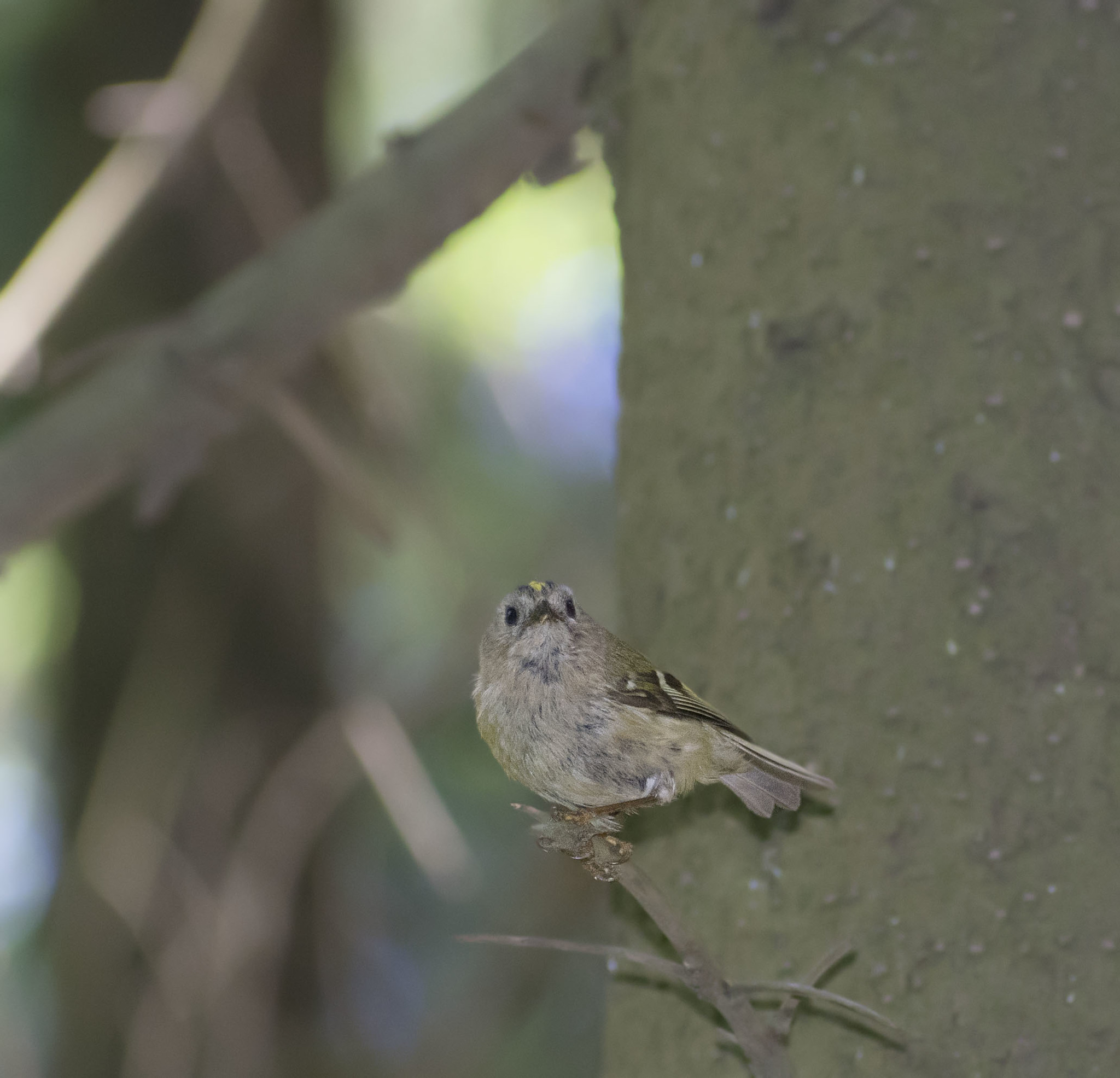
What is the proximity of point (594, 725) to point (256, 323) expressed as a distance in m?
2.15

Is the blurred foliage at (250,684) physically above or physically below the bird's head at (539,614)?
below

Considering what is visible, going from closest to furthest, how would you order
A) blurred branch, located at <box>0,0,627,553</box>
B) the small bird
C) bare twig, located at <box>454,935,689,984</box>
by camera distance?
bare twig, located at <box>454,935,689,984</box>, the small bird, blurred branch, located at <box>0,0,627,553</box>

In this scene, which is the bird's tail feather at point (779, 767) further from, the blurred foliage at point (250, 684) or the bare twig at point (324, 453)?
the blurred foliage at point (250, 684)

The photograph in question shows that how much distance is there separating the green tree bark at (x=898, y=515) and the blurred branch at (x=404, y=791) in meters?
1.80

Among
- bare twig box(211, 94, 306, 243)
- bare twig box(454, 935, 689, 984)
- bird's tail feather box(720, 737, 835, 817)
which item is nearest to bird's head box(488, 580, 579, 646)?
bird's tail feather box(720, 737, 835, 817)

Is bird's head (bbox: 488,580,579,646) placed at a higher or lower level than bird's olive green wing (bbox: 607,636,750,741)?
higher

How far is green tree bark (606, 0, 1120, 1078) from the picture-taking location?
173 cm

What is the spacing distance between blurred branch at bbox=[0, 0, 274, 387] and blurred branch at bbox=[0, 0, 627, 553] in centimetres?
33

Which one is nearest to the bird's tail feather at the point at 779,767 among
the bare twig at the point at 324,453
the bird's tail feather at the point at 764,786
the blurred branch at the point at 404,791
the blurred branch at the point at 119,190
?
the bird's tail feather at the point at 764,786

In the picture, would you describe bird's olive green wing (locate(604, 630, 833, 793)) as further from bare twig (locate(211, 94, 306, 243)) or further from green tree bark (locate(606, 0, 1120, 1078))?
bare twig (locate(211, 94, 306, 243))

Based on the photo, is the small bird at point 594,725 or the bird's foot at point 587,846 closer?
the bird's foot at point 587,846

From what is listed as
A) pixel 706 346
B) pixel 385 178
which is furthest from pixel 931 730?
pixel 385 178

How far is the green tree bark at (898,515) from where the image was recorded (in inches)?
68.0

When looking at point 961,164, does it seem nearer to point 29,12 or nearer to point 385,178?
point 385,178
